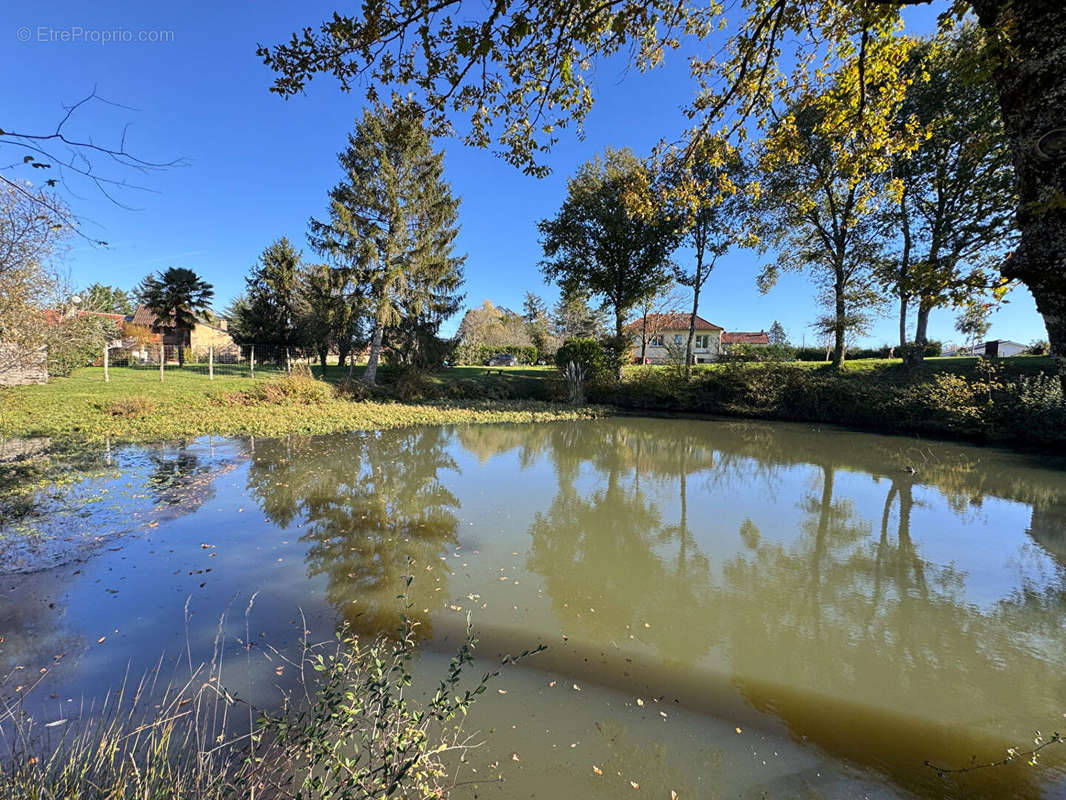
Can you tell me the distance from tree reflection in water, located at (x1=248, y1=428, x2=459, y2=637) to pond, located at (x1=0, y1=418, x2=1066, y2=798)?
5 centimetres

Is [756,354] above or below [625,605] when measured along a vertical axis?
above

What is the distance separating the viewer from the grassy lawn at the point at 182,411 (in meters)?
10.3

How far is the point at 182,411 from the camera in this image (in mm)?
12633

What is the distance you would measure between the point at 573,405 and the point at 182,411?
15.9 metres

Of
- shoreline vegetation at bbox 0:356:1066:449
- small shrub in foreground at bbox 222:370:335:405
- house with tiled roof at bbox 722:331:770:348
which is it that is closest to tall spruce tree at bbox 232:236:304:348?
shoreline vegetation at bbox 0:356:1066:449

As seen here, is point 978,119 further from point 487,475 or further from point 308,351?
point 308,351

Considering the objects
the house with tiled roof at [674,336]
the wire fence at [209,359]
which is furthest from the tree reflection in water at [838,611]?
the house with tiled roof at [674,336]

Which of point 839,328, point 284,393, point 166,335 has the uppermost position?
point 839,328

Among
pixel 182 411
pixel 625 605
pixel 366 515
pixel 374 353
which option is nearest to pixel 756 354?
pixel 374 353

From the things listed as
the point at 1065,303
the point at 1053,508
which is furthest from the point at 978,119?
the point at 1065,303

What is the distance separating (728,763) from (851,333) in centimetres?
2271

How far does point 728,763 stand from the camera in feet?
7.86

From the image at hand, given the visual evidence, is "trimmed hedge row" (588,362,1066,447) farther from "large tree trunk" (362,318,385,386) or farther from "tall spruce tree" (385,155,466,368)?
"large tree trunk" (362,318,385,386)

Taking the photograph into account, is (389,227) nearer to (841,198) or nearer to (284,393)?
(284,393)
